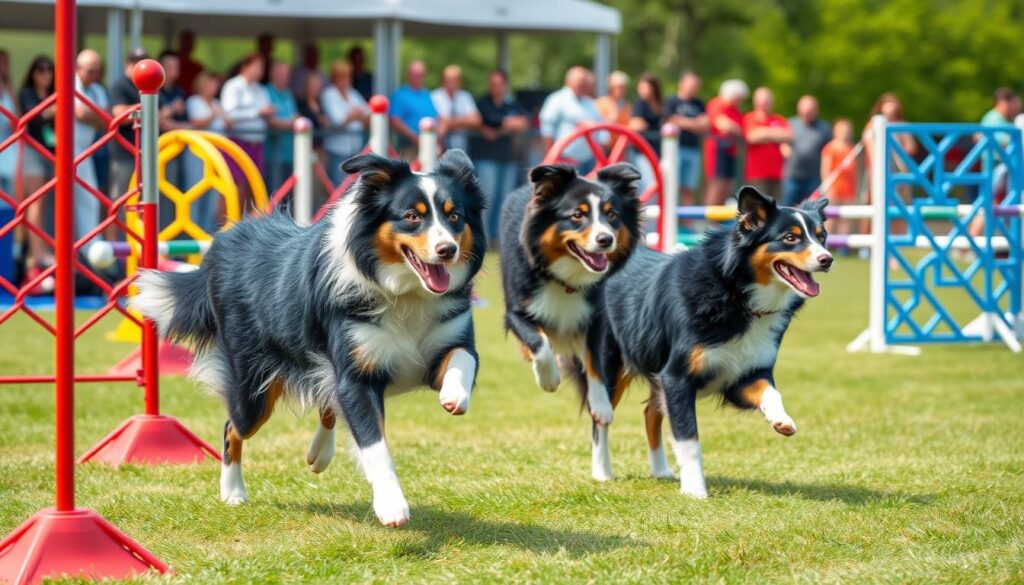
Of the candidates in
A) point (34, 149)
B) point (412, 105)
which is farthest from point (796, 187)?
point (34, 149)

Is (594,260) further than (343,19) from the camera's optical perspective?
No

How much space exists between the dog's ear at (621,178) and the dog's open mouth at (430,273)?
58.8 inches

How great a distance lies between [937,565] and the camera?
448 cm

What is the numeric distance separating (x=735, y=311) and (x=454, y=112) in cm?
1143

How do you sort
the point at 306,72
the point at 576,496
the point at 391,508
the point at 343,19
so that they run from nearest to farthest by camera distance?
the point at 391,508
the point at 576,496
the point at 306,72
the point at 343,19

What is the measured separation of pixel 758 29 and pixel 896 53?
4354mm

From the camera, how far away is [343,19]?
18.5 meters

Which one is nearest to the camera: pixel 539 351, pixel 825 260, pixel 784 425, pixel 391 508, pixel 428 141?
pixel 391 508

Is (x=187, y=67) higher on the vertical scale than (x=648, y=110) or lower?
higher

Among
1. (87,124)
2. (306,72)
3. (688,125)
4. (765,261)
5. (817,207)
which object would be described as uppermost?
(306,72)

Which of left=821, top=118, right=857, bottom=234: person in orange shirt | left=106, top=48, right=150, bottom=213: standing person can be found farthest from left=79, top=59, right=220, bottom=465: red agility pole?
left=821, top=118, right=857, bottom=234: person in orange shirt

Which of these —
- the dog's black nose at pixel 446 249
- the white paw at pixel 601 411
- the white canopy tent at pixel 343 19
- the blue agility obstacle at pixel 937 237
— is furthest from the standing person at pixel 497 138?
the dog's black nose at pixel 446 249

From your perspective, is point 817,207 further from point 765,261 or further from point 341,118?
point 341,118

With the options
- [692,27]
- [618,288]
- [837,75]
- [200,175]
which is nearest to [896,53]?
[837,75]
